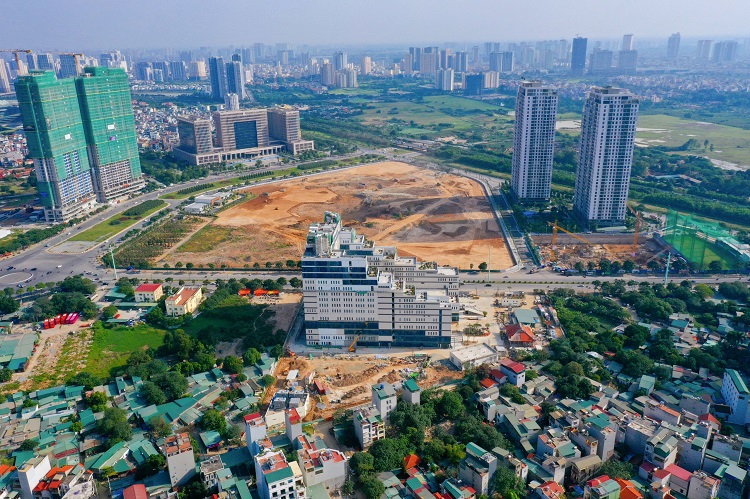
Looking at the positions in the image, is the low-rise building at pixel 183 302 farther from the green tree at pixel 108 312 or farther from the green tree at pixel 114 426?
the green tree at pixel 114 426

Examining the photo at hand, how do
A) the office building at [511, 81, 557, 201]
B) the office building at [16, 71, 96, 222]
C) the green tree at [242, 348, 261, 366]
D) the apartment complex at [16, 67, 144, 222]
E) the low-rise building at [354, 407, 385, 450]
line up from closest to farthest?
1. the low-rise building at [354, 407, 385, 450]
2. the green tree at [242, 348, 261, 366]
3. the office building at [16, 71, 96, 222]
4. the apartment complex at [16, 67, 144, 222]
5. the office building at [511, 81, 557, 201]

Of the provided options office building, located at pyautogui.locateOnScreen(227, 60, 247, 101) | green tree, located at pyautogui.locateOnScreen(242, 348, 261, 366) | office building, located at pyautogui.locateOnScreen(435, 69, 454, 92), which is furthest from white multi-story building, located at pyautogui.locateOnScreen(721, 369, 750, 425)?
office building, located at pyautogui.locateOnScreen(435, 69, 454, 92)

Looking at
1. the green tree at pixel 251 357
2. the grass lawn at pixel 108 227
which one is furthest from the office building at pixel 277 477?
the grass lawn at pixel 108 227

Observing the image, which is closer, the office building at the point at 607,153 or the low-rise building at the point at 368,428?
the low-rise building at the point at 368,428

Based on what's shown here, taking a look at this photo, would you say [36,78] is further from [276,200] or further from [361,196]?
[361,196]

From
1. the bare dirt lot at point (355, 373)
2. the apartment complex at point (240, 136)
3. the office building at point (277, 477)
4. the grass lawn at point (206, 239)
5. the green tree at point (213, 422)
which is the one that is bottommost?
the bare dirt lot at point (355, 373)

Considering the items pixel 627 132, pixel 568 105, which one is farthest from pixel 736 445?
pixel 568 105

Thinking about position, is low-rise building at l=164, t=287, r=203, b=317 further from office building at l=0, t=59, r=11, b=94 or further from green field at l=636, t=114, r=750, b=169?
office building at l=0, t=59, r=11, b=94
